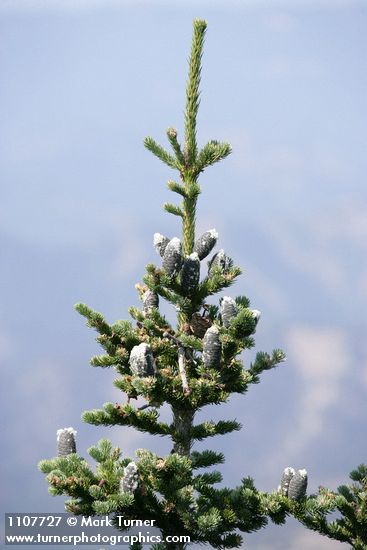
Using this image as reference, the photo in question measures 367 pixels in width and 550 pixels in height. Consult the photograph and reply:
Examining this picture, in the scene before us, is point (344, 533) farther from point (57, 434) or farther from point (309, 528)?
point (57, 434)

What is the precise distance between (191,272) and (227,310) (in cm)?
64

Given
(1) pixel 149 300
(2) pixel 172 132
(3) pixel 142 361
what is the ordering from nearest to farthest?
(3) pixel 142 361 < (1) pixel 149 300 < (2) pixel 172 132

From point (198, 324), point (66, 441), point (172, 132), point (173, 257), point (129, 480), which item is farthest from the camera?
point (172, 132)

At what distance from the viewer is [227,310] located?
35.1ft

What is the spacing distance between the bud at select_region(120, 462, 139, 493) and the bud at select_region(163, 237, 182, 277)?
2368 millimetres

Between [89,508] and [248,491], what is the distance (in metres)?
1.92

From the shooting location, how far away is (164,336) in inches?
440

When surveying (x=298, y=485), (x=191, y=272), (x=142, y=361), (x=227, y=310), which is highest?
(x=191, y=272)

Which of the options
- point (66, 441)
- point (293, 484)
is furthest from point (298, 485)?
point (66, 441)

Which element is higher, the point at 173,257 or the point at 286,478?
the point at 173,257

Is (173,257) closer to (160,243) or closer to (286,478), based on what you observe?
(160,243)

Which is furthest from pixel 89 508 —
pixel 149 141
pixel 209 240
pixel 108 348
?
pixel 149 141

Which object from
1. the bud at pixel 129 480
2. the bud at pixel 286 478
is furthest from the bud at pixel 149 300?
the bud at pixel 286 478

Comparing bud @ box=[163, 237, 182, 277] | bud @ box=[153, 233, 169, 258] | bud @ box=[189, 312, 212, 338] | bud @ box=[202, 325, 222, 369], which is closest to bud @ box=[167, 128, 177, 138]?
bud @ box=[153, 233, 169, 258]
